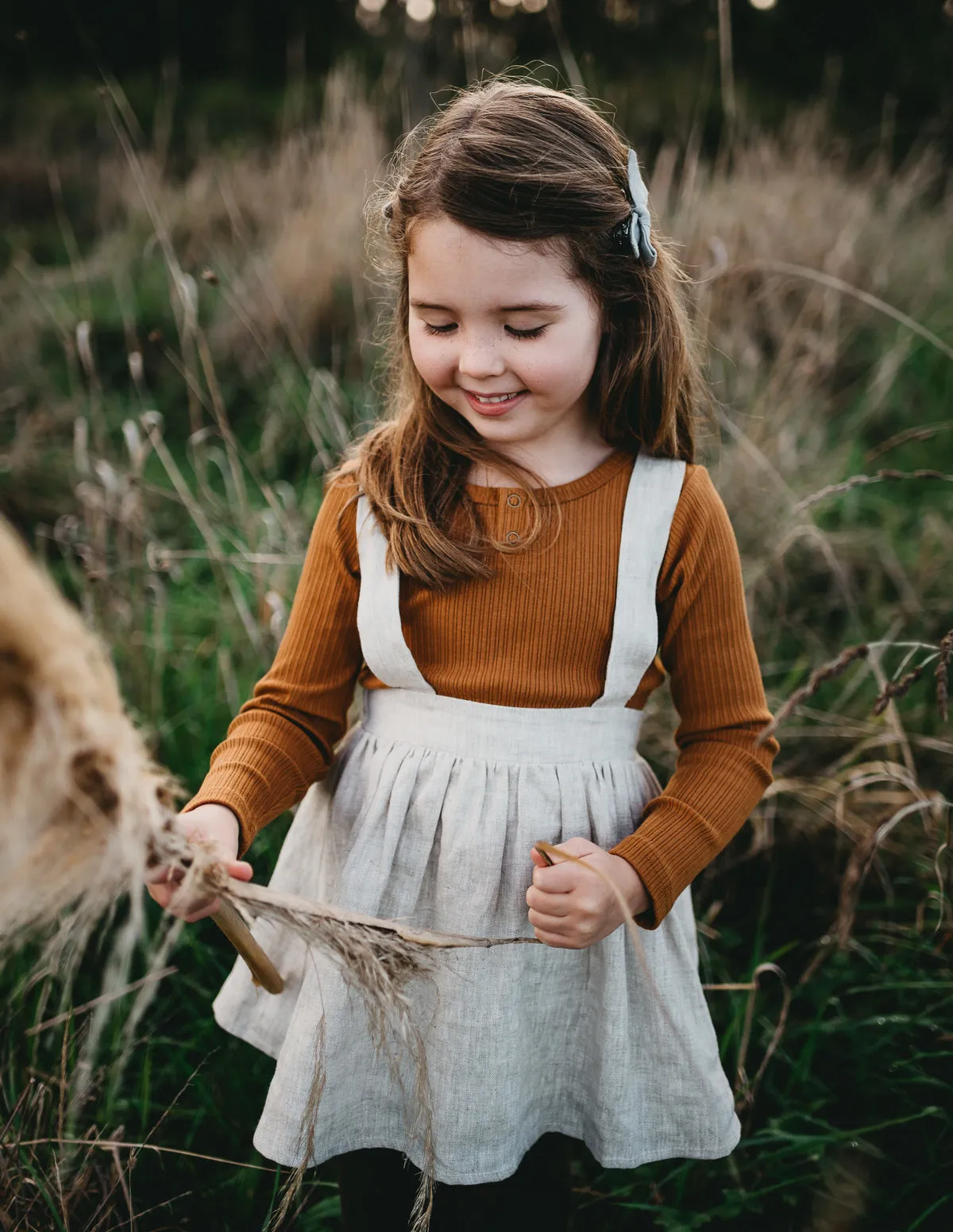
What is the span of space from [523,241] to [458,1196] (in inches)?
49.7

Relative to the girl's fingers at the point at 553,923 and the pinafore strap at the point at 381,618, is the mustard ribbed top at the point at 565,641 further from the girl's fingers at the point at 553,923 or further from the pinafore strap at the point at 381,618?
the girl's fingers at the point at 553,923

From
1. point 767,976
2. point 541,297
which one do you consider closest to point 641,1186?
point 767,976

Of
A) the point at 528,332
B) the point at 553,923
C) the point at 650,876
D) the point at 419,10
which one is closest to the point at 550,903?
the point at 553,923

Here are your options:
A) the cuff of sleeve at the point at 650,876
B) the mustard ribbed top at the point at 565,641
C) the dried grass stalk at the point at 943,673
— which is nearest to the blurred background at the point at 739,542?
the dried grass stalk at the point at 943,673

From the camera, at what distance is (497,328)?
116 cm

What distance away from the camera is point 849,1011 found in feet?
5.90

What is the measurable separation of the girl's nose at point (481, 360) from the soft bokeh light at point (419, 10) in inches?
87.5

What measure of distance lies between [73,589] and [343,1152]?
1.79 meters

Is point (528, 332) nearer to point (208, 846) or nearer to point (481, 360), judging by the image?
point (481, 360)

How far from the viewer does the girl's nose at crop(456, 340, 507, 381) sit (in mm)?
1147

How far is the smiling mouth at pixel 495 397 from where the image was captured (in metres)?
1.21

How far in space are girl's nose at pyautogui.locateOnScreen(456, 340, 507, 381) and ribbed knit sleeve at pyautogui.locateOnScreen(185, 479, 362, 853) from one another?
28 cm

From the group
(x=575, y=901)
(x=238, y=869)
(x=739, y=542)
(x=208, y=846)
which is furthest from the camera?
(x=739, y=542)

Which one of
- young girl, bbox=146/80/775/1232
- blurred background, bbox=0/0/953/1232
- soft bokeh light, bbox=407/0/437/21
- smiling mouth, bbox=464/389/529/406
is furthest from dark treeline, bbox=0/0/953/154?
smiling mouth, bbox=464/389/529/406
